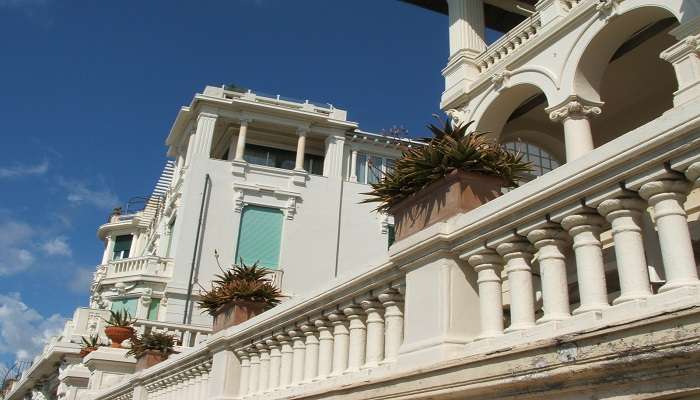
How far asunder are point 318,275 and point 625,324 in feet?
85.7

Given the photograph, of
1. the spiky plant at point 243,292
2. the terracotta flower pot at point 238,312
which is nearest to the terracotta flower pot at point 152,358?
the spiky plant at point 243,292

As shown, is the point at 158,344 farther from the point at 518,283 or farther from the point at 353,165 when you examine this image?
the point at 353,165

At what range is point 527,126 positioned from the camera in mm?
14586

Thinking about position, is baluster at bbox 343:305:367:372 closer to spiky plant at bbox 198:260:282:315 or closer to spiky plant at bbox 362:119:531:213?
spiky plant at bbox 362:119:531:213

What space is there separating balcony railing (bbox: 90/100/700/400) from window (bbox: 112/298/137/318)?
23.2 meters

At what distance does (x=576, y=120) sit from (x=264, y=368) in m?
6.70

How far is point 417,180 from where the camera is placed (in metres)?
4.95

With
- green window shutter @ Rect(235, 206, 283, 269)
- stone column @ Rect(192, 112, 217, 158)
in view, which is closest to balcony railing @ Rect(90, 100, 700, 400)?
green window shutter @ Rect(235, 206, 283, 269)

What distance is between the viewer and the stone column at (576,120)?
1072 cm

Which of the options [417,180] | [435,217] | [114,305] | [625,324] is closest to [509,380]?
[625,324]

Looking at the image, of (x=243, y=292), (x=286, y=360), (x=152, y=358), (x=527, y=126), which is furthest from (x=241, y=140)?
(x=286, y=360)

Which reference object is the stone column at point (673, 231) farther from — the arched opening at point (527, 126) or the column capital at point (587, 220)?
the arched opening at point (527, 126)

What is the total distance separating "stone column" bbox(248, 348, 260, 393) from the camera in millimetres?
7328

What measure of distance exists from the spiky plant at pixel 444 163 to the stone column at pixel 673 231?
156cm
